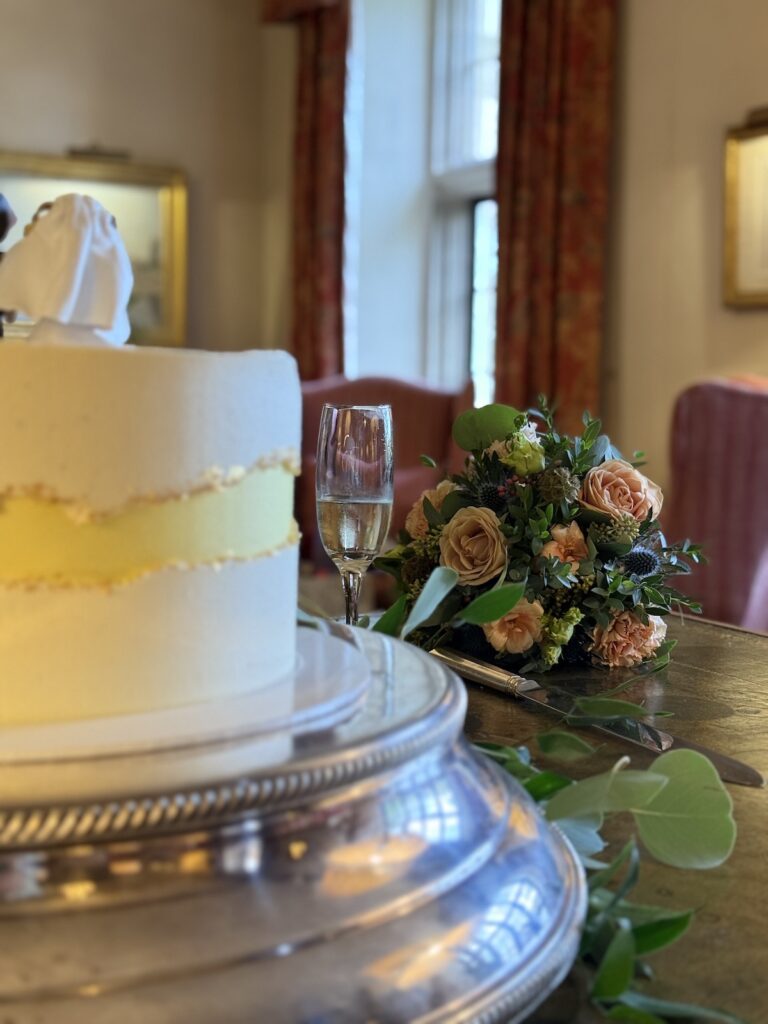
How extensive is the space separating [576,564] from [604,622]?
0.22 feet

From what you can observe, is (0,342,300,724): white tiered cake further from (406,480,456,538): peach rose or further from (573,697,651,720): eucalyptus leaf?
(406,480,456,538): peach rose

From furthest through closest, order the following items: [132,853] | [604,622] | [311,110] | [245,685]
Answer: [311,110] < [604,622] < [245,685] < [132,853]

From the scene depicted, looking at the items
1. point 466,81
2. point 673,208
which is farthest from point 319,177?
point 673,208

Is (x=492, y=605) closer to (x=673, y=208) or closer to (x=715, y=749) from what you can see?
(x=715, y=749)

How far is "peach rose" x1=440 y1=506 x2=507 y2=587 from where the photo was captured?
117 centimetres

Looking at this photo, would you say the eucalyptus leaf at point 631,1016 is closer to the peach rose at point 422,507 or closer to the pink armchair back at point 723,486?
the peach rose at point 422,507

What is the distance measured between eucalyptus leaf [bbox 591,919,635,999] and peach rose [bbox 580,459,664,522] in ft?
2.39

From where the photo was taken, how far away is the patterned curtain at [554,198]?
4426 mm

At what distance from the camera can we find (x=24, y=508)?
0.51 meters

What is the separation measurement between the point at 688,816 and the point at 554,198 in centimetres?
420

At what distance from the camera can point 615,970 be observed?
1.69 feet

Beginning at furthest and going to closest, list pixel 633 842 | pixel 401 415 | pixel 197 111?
pixel 197 111 < pixel 401 415 < pixel 633 842

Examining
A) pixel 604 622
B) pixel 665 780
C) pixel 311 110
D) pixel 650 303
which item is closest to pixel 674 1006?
pixel 665 780

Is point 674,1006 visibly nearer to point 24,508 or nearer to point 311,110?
point 24,508
